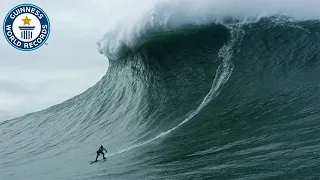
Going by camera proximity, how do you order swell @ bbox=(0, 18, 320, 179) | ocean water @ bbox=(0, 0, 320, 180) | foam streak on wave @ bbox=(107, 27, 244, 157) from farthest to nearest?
foam streak on wave @ bbox=(107, 27, 244, 157), swell @ bbox=(0, 18, 320, 179), ocean water @ bbox=(0, 0, 320, 180)

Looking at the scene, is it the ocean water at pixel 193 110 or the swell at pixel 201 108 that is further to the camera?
the swell at pixel 201 108

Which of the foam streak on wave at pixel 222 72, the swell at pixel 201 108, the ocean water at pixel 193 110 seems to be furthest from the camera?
the foam streak on wave at pixel 222 72

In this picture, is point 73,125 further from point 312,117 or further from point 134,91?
point 312,117

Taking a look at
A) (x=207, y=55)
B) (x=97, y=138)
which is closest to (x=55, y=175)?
(x=97, y=138)

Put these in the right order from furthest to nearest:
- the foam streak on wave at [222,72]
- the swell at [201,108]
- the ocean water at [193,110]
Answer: the foam streak on wave at [222,72]
the swell at [201,108]
the ocean water at [193,110]

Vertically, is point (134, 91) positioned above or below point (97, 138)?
above

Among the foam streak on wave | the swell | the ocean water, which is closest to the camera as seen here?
the ocean water

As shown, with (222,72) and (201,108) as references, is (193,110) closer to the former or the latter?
(201,108)

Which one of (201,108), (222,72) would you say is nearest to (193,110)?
(201,108)
